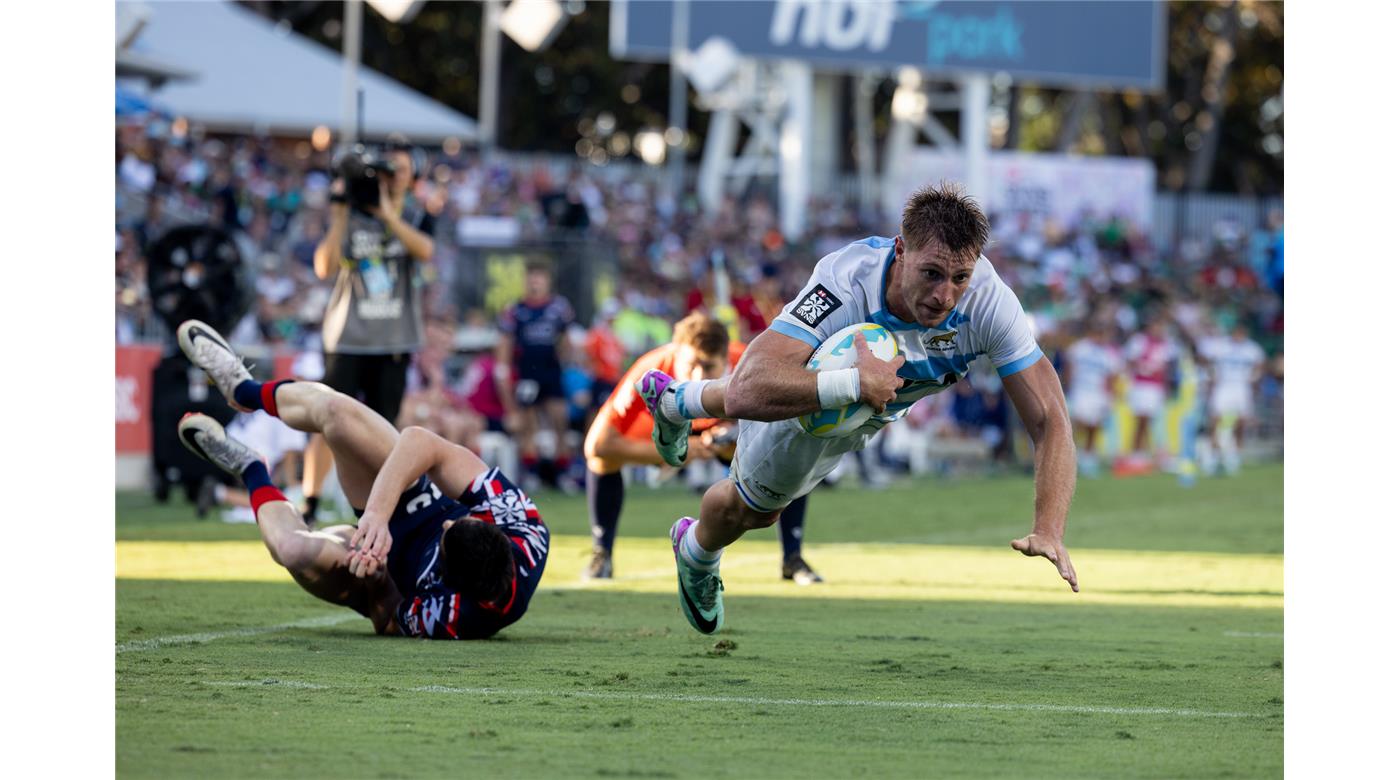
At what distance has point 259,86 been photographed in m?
31.7

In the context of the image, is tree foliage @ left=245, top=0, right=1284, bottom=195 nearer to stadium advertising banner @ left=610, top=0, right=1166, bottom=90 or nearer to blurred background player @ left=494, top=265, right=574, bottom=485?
stadium advertising banner @ left=610, top=0, right=1166, bottom=90

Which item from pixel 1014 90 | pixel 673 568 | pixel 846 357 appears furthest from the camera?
pixel 1014 90

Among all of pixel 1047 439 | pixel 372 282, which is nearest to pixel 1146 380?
pixel 372 282

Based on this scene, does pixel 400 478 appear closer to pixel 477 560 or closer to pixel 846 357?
pixel 477 560

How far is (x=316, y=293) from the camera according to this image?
61.2ft

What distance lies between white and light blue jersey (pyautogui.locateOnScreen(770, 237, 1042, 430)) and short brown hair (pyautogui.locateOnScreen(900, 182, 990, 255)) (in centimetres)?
26

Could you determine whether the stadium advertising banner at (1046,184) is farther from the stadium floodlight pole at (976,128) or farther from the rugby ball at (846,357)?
the rugby ball at (846,357)

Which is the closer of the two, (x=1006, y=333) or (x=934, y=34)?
(x=1006, y=333)

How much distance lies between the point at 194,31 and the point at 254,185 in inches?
244

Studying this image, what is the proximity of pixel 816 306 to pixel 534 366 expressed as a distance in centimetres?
1253

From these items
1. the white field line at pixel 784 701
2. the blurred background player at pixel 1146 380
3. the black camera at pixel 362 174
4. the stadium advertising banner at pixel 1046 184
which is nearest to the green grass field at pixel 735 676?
the white field line at pixel 784 701

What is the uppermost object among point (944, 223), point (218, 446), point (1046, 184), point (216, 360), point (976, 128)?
point (976, 128)

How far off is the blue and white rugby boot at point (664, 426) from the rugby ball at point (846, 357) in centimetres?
107

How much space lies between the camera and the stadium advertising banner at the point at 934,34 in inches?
1459
